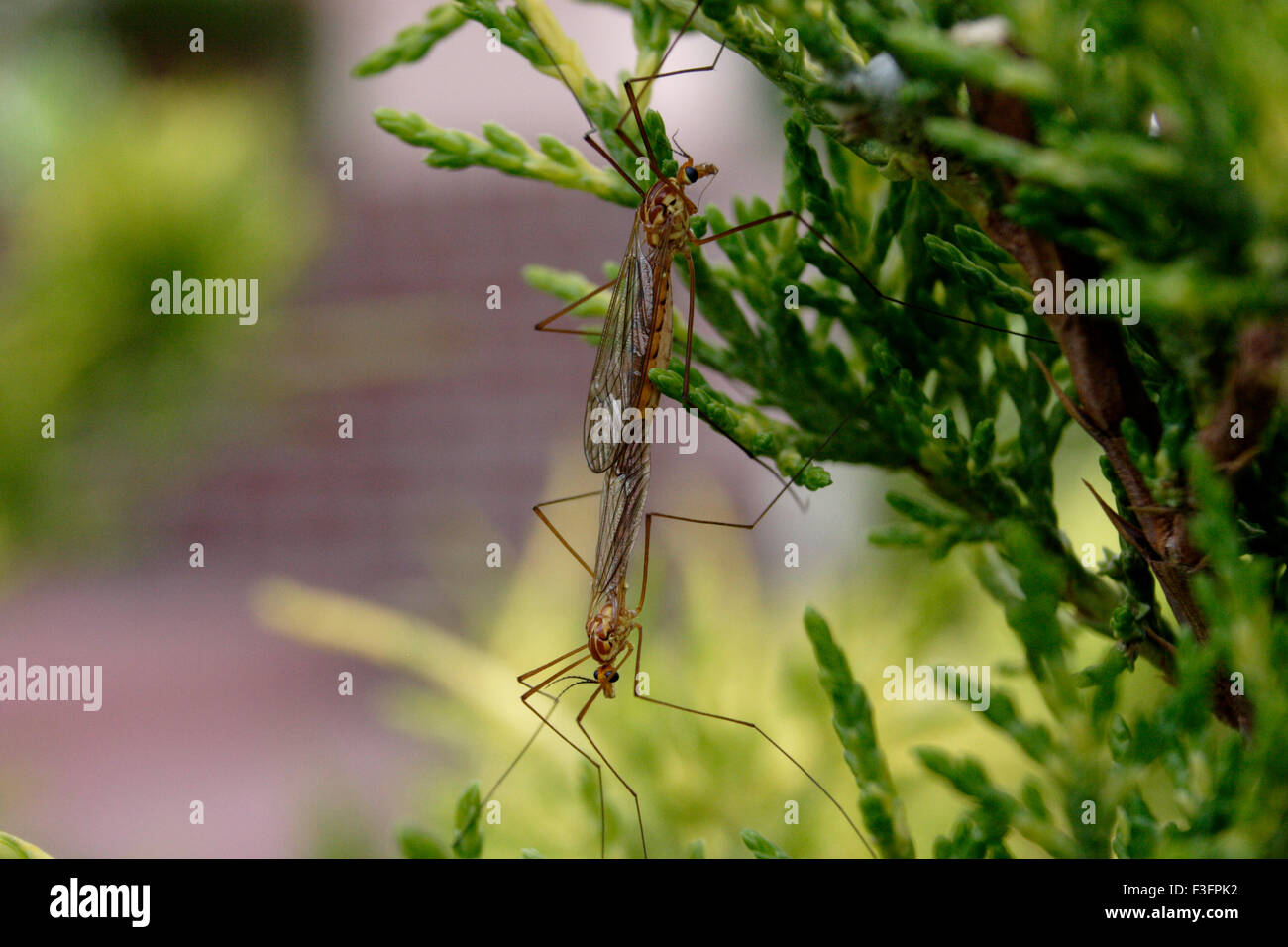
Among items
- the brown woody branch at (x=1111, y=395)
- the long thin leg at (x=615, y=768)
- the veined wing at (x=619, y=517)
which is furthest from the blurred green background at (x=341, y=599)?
the brown woody branch at (x=1111, y=395)

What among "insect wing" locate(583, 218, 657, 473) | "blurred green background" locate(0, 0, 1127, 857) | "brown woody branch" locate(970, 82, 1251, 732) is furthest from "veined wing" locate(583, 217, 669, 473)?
"brown woody branch" locate(970, 82, 1251, 732)

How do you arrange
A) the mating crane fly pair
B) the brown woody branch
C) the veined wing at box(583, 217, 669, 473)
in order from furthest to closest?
the veined wing at box(583, 217, 669, 473) < the mating crane fly pair < the brown woody branch

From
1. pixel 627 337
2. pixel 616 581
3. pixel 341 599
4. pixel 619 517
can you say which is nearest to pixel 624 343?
pixel 627 337

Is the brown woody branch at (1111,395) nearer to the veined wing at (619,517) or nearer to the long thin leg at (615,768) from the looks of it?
the veined wing at (619,517)

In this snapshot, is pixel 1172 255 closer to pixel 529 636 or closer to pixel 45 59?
pixel 529 636

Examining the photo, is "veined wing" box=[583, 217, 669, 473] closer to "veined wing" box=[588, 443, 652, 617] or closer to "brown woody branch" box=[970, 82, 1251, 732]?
"veined wing" box=[588, 443, 652, 617]

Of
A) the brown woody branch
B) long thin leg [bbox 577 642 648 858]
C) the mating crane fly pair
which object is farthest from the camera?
long thin leg [bbox 577 642 648 858]

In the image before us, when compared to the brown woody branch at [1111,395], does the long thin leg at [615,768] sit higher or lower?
lower

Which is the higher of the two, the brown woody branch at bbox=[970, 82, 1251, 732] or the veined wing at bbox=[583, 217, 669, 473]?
the veined wing at bbox=[583, 217, 669, 473]

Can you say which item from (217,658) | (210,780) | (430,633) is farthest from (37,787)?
(217,658)
